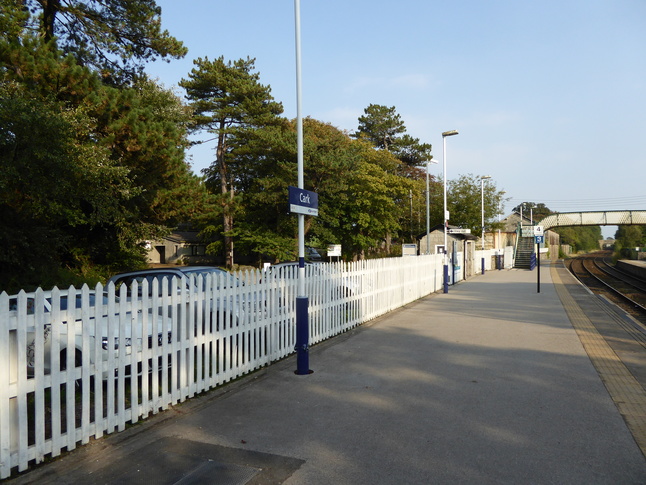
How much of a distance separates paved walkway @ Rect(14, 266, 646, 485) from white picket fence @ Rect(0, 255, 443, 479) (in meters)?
0.24

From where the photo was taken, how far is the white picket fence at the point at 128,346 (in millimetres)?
3891

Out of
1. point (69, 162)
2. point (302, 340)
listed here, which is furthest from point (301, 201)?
point (69, 162)

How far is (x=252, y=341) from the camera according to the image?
702 cm

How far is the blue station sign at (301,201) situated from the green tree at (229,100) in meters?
30.6

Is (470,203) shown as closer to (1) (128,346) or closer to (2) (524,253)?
(2) (524,253)

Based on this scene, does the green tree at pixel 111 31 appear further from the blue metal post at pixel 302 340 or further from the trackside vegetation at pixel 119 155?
the blue metal post at pixel 302 340

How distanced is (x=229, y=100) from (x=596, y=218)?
215 ft

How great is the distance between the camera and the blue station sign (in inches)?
277

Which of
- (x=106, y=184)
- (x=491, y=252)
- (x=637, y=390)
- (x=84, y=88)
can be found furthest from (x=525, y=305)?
(x=491, y=252)

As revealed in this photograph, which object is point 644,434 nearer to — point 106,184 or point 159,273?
point 159,273

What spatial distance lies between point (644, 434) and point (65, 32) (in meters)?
23.4

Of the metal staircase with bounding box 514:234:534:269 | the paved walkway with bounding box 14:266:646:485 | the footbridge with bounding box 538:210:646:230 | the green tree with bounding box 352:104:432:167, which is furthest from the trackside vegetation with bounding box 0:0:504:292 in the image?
the footbridge with bounding box 538:210:646:230

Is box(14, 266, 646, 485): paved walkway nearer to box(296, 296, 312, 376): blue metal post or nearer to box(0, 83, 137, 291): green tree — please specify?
box(296, 296, 312, 376): blue metal post

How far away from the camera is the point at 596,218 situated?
260ft
